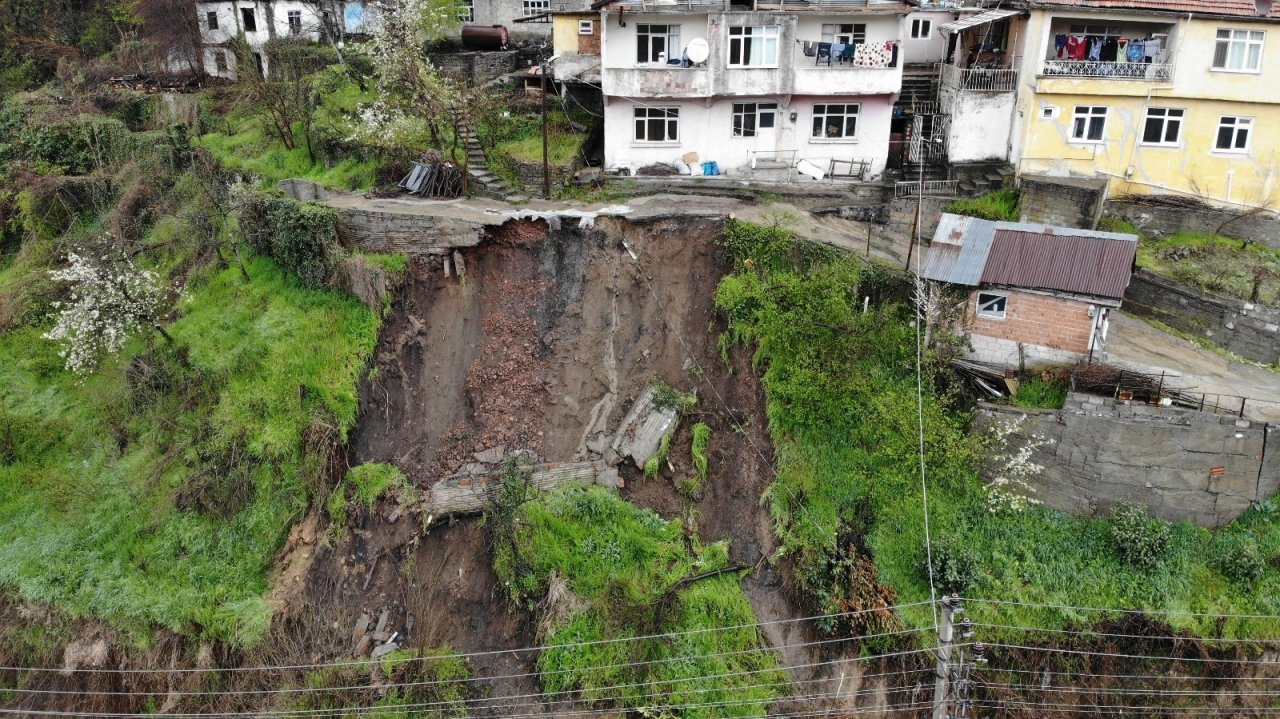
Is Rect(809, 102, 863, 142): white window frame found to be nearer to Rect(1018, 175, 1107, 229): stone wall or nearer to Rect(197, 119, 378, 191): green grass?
Rect(1018, 175, 1107, 229): stone wall

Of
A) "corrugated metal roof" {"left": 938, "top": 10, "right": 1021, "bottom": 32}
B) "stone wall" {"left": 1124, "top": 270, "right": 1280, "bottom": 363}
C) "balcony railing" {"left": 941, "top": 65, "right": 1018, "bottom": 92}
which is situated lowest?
"stone wall" {"left": 1124, "top": 270, "right": 1280, "bottom": 363}

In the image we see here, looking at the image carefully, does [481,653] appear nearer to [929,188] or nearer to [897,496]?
[897,496]

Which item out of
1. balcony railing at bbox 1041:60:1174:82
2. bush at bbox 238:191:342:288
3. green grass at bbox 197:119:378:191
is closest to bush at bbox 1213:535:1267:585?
balcony railing at bbox 1041:60:1174:82

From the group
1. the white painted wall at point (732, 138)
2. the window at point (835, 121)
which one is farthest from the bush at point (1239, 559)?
the window at point (835, 121)

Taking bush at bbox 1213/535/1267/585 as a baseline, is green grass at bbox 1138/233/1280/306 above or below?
above

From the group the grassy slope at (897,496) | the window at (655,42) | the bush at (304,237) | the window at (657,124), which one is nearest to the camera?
the grassy slope at (897,496)

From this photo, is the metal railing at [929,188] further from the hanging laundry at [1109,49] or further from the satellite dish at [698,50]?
the satellite dish at [698,50]

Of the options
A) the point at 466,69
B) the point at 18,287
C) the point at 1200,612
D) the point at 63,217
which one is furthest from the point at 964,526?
the point at 63,217
